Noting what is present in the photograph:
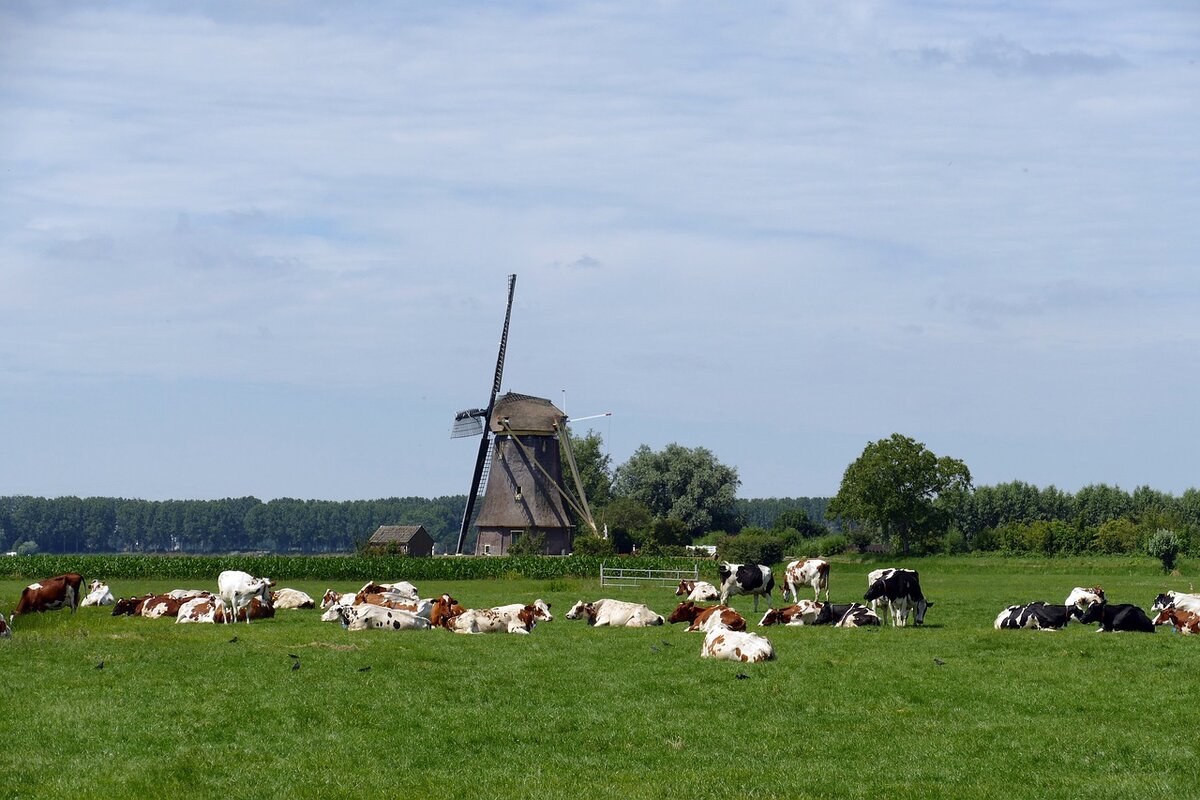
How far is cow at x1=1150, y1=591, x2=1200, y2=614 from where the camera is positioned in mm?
28375

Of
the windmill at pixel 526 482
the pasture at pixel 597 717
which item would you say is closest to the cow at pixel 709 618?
the pasture at pixel 597 717

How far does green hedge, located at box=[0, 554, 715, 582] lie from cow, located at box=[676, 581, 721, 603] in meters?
19.9

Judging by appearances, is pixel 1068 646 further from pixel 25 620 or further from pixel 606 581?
pixel 606 581

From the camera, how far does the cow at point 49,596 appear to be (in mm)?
33188

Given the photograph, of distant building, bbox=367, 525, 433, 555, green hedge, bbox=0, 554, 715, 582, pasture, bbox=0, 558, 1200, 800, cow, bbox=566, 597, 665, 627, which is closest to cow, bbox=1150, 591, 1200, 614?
pasture, bbox=0, 558, 1200, 800

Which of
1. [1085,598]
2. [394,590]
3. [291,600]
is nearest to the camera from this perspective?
[1085,598]

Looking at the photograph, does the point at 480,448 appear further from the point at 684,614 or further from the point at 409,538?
the point at 684,614

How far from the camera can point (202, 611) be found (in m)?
30.9

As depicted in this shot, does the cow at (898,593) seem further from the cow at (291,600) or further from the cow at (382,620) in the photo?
the cow at (291,600)

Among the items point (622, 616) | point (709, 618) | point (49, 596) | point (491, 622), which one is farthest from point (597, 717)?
point (49, 596)

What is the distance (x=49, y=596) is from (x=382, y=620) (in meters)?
10.4

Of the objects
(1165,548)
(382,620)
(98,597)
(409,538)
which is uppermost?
(1165,548)

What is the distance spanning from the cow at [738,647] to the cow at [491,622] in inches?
276

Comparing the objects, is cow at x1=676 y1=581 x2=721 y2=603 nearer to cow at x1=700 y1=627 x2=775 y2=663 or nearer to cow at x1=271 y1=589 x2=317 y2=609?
cow at x1=271 y1=589 x2=317 y2=609
